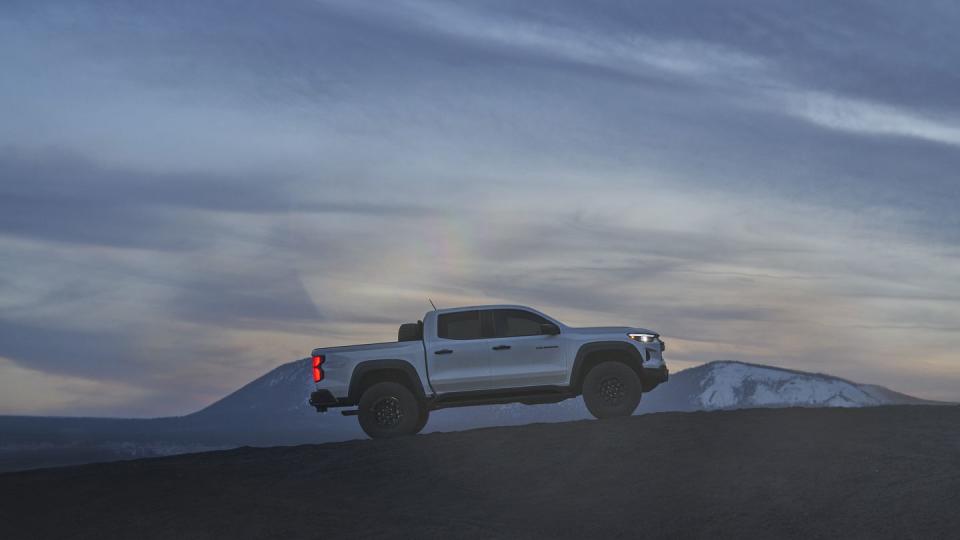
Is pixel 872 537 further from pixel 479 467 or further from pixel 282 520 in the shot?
pixel 282 520

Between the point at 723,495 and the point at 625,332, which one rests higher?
the point at 625,332

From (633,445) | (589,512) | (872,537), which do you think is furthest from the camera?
(633,445)

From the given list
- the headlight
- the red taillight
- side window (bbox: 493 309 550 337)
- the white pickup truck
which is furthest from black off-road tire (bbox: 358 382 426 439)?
the headlight

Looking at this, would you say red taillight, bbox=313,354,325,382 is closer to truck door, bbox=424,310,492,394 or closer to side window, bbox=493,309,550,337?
truck door, bbox=424,310,492,394

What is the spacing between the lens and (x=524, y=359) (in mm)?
19422

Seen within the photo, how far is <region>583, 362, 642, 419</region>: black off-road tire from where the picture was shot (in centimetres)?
1952

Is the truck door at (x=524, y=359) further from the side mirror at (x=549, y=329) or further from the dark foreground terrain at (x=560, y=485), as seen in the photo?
the dark foreground terrain at (x=560, y=485)

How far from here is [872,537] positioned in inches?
513

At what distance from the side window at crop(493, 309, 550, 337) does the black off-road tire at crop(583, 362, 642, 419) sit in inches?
52.6

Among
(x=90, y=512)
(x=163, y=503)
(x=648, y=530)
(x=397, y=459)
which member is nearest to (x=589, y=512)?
(x=648, y=530)

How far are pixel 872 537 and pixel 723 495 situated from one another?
2335mm

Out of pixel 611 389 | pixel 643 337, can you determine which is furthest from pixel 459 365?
pixel 643 337

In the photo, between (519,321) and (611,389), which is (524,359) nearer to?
(519,321)

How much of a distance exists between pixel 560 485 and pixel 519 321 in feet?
14.4
